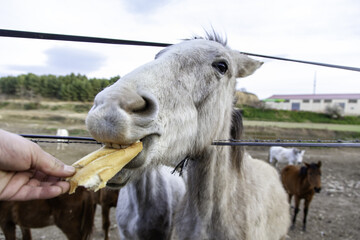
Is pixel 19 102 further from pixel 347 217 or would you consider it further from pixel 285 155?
pixel 347 217

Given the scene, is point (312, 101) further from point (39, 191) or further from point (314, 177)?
point (39, 191)

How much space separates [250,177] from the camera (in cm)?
246

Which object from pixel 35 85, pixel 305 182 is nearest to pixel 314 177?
pixel 305 182

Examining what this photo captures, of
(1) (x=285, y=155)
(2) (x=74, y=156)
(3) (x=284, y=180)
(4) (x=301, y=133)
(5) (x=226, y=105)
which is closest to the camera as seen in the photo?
(5) (x=226, y=105)

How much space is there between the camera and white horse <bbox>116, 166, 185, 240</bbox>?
2.98 meters

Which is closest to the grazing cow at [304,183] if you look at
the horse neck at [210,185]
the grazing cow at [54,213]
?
the horse neck at [210,185]

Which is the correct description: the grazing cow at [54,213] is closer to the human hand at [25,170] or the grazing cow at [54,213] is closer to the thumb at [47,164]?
the human hand at [25,170]

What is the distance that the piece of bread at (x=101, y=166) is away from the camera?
1.05 m

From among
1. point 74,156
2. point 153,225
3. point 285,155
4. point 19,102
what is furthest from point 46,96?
point 153,225

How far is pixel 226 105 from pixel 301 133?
15.5 meters

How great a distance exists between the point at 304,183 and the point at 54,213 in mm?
6290

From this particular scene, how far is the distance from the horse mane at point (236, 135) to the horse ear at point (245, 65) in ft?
1.29

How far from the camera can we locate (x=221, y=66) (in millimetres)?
1758

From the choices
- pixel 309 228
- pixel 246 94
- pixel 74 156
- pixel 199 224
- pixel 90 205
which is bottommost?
pixel 309 228
